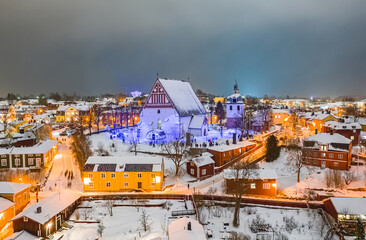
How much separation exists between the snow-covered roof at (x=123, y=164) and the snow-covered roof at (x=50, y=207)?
12.6 feet

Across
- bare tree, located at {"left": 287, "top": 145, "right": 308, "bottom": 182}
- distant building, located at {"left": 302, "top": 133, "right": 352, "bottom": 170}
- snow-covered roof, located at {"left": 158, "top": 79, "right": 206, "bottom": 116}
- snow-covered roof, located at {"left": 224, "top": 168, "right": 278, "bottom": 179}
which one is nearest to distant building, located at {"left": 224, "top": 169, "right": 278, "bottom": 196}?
snow-covered roof, located at {"left": 224, "top": 168, "right": 278, "bottom": 179}

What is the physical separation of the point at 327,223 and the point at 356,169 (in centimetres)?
1499

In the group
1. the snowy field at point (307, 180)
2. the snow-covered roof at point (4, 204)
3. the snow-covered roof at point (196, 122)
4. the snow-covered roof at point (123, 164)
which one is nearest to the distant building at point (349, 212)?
the snowy field at point (307, 180)

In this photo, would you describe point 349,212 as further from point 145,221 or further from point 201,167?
point 145,221

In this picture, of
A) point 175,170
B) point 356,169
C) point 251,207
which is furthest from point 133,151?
point 356,169

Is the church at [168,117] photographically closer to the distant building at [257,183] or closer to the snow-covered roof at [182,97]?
the snow-covered roof at [182,97]

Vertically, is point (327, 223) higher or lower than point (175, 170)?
lower

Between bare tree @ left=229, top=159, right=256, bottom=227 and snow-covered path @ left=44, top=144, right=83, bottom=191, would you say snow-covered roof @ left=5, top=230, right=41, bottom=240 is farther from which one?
bare tree @ left=229, top=159, right=256, bottom=227

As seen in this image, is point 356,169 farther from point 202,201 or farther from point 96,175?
point 96,175

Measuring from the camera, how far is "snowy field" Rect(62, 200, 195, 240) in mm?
23141

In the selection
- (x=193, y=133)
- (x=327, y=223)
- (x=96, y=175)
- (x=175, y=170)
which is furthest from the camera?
(x=193, y=133)

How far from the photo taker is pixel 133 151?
1576 inches

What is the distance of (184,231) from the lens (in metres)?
19.6

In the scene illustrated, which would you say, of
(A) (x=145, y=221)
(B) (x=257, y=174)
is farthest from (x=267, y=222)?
(A) (x=145, y=221)
